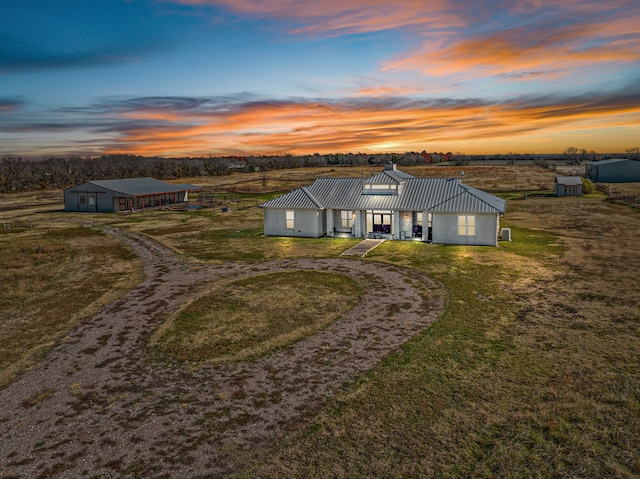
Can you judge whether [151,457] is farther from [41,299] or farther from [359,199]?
[359,199]

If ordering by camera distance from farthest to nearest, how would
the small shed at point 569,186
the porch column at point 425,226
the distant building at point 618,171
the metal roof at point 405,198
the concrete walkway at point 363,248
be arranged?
the distant building at point 618,171
the small shed at point 569,186
the porch column at point 425,226
the metal roof at point 405,198
the concrete walkway at point 363,248

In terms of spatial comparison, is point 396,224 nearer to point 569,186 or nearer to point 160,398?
point 160,398

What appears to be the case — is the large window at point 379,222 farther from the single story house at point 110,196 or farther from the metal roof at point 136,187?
the metal roof at point 136,187

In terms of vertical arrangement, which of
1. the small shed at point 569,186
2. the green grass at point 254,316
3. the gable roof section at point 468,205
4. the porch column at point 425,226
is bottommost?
the green grass at point 254,316

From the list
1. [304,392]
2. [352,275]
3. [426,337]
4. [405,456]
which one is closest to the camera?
[405,456]

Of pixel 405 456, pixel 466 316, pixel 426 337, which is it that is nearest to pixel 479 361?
pixel 426 337

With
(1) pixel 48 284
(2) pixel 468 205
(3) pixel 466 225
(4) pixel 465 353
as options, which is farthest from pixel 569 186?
(1) pixel 48 284

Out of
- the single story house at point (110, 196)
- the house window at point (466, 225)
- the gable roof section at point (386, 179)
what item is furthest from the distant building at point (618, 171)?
the single story house at point (110, 196)
